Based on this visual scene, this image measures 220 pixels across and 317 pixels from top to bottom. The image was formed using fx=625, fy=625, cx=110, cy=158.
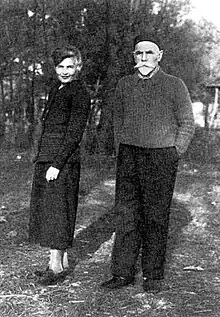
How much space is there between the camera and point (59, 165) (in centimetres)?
483

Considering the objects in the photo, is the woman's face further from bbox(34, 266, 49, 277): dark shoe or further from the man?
bbox(34, 266, 49, 277): dark shoe

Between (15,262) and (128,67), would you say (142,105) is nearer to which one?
(15,262)

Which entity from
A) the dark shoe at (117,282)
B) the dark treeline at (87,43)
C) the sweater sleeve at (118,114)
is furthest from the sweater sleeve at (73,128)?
the dark treeline at (87,43)

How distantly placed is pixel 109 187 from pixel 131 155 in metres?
5.54

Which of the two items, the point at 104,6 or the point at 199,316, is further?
the point at 104,6

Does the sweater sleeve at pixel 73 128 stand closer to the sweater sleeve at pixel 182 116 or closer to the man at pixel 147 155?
the man at pixel 147 155

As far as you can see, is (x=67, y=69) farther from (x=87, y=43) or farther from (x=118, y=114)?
(x=87, y=43)

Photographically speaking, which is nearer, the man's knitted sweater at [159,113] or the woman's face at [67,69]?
the man's knitted sweater at [159,113]

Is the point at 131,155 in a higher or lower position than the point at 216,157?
higher

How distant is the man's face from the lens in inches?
185

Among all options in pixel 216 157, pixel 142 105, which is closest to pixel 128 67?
pixel 216 157

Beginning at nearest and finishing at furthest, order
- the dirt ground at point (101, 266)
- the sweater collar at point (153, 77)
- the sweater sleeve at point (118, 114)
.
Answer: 1. the dirt ground at point (101, 266)
2. the sweater collar at point (153, 77)
3. the sweater sleeve at point (118, 114)

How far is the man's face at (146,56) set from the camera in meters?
4.69

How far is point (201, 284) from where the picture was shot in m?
5.30
